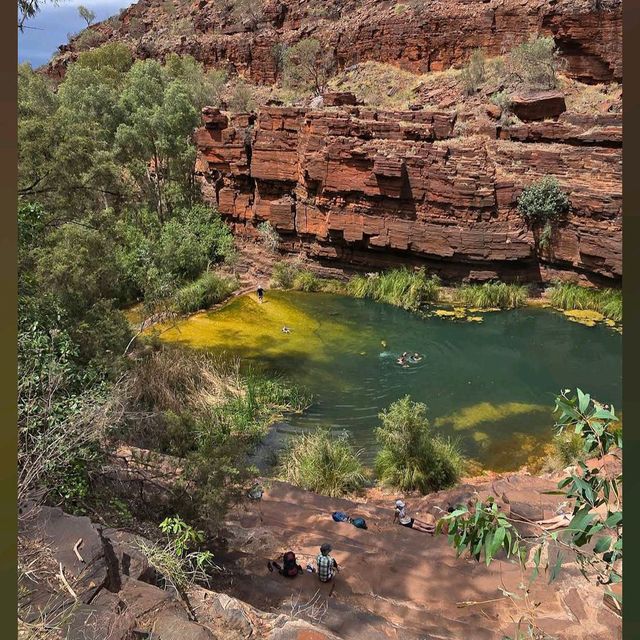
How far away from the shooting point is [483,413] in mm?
12562

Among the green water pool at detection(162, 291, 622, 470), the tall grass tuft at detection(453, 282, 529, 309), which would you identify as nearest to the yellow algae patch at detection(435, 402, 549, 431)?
the green water pool at detection(162, 291, 622, 470)

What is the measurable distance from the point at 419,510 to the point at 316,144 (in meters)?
16.0

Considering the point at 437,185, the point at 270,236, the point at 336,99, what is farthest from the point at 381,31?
the point at 437,185

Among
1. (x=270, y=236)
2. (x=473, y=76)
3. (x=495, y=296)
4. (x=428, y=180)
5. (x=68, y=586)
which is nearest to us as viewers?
(x=68, y=586)

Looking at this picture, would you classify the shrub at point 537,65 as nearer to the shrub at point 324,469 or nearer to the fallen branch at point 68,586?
the shrub at point 324,469

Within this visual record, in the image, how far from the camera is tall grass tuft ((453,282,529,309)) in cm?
1953

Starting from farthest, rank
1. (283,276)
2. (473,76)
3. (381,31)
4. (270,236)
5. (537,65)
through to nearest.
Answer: (381,31)
(473,76)
(537,65)
(270,236)
(283,276)

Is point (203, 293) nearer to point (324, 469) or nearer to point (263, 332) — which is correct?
point (263, 332)

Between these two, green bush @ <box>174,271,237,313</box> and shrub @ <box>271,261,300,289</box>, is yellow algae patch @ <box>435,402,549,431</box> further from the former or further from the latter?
shrub @ <box>271,261,300,289</box>

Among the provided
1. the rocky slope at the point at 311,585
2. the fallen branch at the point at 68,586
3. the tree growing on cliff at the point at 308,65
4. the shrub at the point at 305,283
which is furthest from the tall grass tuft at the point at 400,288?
the tree growing on cliff at the point at 308,65

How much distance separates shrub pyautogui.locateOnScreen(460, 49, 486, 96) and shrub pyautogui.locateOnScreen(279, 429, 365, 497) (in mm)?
25807

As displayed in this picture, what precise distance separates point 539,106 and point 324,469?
740 inches

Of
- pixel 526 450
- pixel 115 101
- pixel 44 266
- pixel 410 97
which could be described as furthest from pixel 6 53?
pixel 410 97

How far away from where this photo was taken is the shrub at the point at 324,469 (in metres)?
9.65
